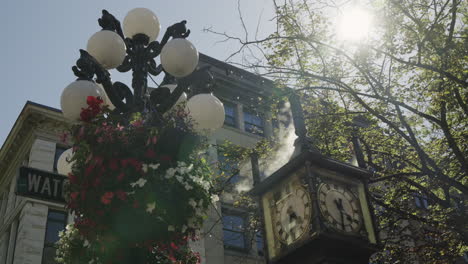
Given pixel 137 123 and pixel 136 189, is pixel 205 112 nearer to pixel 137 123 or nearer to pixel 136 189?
pixel 137 123

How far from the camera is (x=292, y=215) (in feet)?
14.0

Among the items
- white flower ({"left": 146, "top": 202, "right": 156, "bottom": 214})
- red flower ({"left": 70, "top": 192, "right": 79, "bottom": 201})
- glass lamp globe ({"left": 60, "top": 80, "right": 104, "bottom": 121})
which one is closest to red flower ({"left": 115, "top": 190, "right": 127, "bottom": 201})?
white flower ({"left": 146, "top": 202, "right": 156, "bottom": 214})

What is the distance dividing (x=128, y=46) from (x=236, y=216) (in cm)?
1814

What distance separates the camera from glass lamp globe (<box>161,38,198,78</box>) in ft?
21.3

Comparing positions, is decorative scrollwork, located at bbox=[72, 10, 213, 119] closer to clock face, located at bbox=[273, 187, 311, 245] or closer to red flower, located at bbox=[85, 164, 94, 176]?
red flower, located at bbox=[85, 164, 94, 176]

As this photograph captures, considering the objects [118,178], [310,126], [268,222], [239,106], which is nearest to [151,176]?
[118,178]

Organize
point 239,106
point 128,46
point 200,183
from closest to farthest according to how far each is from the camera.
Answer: point 200,183
point 128,46
point 239,106

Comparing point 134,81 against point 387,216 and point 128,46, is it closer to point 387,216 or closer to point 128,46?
point 128,46

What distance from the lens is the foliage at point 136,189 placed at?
4793 millimetres

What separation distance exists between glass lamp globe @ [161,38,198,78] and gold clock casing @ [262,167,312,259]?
249 centimetres

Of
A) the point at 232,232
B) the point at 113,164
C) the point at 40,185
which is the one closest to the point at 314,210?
the point at 113,164

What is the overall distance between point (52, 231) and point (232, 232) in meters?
8.05

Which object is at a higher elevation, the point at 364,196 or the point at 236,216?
the point at 236,216

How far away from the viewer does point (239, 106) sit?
29.3 metres
